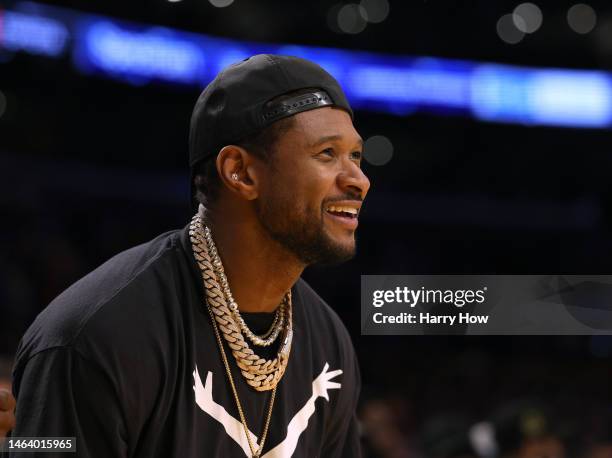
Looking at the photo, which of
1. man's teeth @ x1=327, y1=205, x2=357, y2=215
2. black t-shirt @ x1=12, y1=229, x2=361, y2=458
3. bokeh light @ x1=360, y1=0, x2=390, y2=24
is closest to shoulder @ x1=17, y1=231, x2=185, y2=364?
black t-shirt @ x1=12, y1=229, x2=361, y2=458

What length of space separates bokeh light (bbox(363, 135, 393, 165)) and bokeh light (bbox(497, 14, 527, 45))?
204 centimetres

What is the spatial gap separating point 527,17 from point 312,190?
9698 millimetres

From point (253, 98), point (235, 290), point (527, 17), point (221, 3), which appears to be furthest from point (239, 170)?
point (527, 17)

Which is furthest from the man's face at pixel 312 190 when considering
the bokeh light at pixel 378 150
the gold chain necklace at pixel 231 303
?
the bokeh light at pixel 378 150

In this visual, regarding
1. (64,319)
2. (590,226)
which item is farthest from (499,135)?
(64,319)

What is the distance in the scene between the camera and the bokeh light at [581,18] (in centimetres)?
1086

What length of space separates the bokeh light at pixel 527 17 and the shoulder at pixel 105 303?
31.5 ft

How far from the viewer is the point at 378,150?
12.2 metres

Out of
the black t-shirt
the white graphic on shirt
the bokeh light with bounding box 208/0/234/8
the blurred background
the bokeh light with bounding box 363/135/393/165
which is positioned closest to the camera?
the black t-shirt

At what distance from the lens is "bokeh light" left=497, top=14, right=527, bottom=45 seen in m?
11.1

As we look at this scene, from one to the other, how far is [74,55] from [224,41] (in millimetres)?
1669

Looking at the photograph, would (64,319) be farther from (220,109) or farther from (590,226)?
(590,226)

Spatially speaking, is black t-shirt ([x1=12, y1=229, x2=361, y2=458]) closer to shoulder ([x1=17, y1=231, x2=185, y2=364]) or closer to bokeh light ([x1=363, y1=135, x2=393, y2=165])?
shoulder ([x1=17, y1=231, x2=185, y2=364])

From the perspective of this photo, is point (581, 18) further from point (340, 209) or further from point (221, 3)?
point (340, 209)
